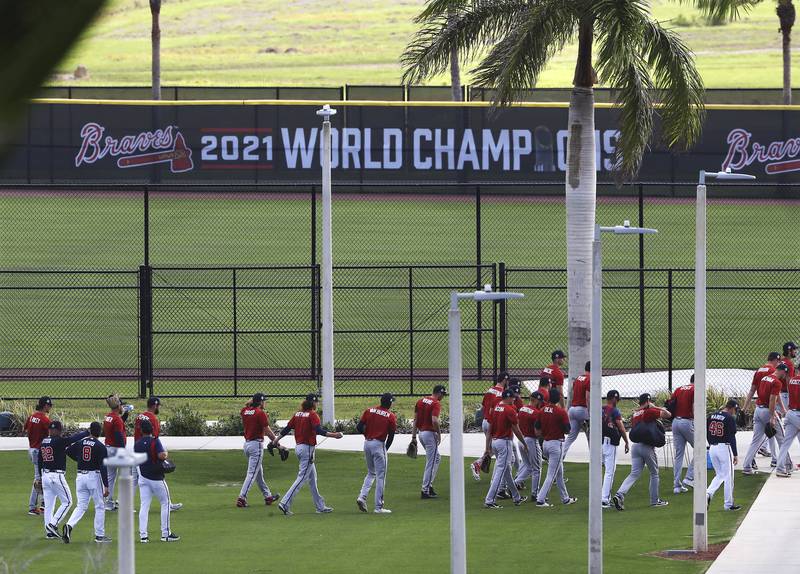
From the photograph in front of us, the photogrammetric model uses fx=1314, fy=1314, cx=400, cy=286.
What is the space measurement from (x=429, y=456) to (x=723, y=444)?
3.77 meters

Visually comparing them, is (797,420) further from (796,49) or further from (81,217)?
(796,49)

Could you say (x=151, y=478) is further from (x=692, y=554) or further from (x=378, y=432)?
(x=692, y=554)

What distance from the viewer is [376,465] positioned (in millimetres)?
16219

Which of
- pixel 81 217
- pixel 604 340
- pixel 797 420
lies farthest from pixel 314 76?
pixel 797 420

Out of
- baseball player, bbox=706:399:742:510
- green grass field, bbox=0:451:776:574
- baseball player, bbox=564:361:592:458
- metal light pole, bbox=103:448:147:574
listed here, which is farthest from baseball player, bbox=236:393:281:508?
metal light pole, bbox=103:448:147:574

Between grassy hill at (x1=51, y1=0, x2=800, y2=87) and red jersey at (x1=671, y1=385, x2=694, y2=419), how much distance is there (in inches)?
2922

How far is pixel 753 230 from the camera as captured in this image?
141ft

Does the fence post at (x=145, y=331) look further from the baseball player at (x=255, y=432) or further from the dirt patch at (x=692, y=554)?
the dirt patch at (x=692, y=554)

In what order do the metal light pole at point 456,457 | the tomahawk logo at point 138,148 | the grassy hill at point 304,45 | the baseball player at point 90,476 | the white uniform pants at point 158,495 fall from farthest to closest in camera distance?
1. the grassy hill at point 304,45
2. the tomahawk logo at point 138,148
3. the white uniform pants at point 158,495
4. the baseball player at point 90,476
5. the metal light pole at point 456,457

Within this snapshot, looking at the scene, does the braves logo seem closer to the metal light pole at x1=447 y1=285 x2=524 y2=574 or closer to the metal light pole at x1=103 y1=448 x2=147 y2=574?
the metal light pole at x1=447 y1=285 x2=524 y2=574

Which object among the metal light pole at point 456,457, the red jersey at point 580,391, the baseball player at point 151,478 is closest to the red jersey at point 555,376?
the red jersey at point 580,391

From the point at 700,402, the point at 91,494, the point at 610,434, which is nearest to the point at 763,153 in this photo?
the point at 610,434

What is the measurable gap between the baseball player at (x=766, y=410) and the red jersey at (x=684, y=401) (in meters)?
1.58

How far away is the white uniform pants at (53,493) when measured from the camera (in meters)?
14.9
